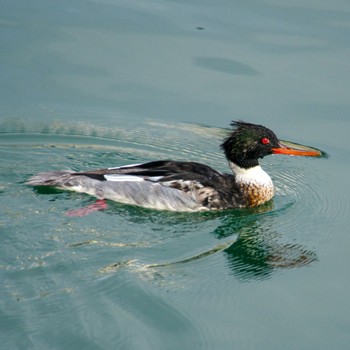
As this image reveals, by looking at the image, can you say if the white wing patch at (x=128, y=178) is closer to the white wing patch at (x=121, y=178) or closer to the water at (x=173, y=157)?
the white wing patch at (x=121, y=178)

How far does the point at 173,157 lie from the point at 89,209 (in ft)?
6.03

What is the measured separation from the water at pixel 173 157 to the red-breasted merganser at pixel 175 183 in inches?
7.1

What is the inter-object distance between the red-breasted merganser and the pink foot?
150 mm

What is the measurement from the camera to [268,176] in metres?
11.4

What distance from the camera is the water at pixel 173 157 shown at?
26.8 ft

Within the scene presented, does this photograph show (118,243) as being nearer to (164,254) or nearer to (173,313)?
(164,254)

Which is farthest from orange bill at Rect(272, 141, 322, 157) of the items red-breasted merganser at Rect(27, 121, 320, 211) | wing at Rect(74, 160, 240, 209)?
wing at Rect(74, 160, 240, 209)

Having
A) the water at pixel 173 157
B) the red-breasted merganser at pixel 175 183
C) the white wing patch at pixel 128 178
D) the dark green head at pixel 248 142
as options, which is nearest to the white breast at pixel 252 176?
the red-breasted merganser at pixel 175 183

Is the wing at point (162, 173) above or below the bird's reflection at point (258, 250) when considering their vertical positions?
above

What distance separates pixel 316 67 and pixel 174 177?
12.5ft

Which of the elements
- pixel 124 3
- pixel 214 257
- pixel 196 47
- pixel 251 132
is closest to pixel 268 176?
pixel 251 132

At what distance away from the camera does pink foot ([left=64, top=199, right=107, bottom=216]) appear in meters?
10.3

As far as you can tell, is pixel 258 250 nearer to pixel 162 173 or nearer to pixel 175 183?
pixel 175 183

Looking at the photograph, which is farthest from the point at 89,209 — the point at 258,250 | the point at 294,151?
the point at 294,151
